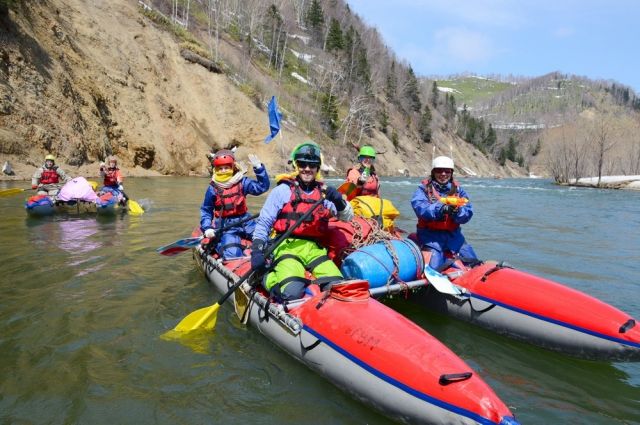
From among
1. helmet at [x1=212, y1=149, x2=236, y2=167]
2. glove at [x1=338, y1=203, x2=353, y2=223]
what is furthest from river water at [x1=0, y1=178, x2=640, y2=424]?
helmet at [x1=212, y1=149, x2=236, y2=167]

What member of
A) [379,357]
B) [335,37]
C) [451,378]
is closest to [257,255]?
[379,357]

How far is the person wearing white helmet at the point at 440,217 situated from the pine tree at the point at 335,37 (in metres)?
55.2

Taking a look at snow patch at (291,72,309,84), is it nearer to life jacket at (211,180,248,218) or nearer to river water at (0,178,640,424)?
river water at (0,178,640,424)

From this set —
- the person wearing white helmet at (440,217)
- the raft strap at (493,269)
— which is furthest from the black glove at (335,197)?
the raft strap at (493,269)

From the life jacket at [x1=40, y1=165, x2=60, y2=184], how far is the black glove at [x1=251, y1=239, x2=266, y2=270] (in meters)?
9.40

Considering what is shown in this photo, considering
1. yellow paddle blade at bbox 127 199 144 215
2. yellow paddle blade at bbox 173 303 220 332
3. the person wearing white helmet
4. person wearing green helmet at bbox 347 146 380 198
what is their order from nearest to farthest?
1. yellow paddle blade at bbox 173 303 220 332
2. the person wearing white helmet
3. person wearing green helmet at bbox 347 146 380 198
4. yellow paddle blade at bbox 127 199 144 215

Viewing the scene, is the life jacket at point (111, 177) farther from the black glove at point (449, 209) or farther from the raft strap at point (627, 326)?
the raft strap at point (627, 326)

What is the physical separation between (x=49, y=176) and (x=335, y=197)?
9.88 meters

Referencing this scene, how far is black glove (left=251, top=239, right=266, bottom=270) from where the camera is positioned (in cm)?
423

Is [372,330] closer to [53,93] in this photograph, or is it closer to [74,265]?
[74,265]

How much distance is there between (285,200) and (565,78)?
188538 mm

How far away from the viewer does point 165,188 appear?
722 inches

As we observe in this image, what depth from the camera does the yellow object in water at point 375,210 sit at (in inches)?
245

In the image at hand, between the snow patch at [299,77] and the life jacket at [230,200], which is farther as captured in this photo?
the snow patch at [299,77]
